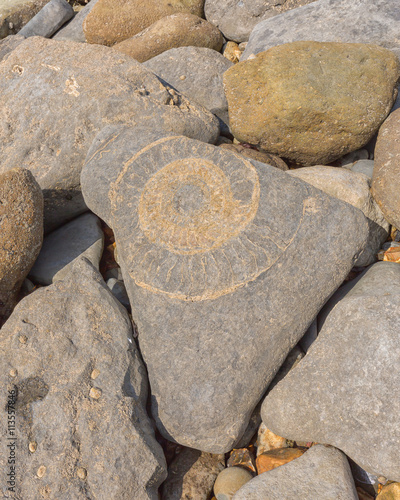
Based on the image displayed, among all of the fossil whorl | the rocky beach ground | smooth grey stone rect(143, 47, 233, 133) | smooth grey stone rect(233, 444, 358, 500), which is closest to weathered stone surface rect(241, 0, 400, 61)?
smooth grey stone rect(143, 47, 233, 133)

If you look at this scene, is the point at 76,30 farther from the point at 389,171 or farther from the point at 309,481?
the point at 309,481

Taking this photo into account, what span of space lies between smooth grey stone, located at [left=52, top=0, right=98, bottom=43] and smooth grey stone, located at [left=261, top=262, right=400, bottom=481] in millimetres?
4514

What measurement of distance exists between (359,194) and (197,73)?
1.92 m

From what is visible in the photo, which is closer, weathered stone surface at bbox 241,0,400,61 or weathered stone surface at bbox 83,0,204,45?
weathered stone surface at bbox 241,0,400,61

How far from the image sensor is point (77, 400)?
2.13 metres

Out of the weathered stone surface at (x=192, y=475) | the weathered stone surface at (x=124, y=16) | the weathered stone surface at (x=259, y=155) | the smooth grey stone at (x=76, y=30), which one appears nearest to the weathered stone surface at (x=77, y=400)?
the weathered stone surface at (x=192, y=475)

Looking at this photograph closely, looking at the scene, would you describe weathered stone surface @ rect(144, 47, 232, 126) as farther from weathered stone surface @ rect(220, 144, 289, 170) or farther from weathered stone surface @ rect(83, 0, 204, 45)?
weathered stone surface @ rect(83, 0, 204, 45)

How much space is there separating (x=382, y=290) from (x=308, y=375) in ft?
2.11

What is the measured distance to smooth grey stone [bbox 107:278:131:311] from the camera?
2816 millimetres

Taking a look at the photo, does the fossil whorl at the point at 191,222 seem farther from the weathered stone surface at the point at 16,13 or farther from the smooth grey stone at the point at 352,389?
the weathered stone surface at the point at 16,13

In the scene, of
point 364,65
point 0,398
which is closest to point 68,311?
point 0,398

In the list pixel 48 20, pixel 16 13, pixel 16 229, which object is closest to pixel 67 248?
pixel 16 229

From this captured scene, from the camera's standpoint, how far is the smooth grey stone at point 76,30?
4.96 meters

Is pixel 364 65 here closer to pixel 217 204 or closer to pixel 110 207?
pixel 217 204
